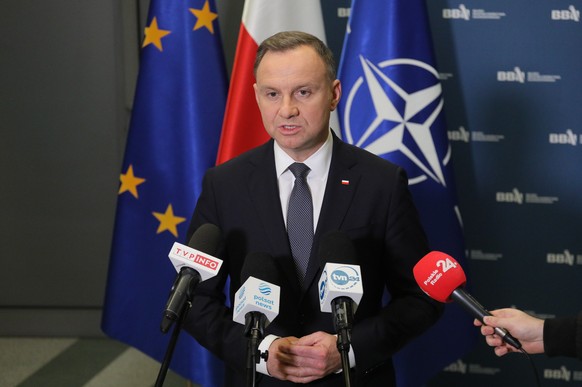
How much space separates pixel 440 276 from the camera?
170cm

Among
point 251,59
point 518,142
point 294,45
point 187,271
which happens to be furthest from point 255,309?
point 518,142

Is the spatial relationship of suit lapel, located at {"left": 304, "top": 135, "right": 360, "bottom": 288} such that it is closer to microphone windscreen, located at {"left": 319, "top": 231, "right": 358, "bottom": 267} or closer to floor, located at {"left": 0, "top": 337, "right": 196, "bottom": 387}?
microphone windscreen, located at {"left": 319, "top": 231, "right": 358, "bottom": 267}

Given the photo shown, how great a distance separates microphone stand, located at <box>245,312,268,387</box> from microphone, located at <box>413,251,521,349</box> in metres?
0.39

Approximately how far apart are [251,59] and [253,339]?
2080mm

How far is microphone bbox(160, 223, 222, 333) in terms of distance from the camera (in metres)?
1.49

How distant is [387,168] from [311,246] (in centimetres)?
32

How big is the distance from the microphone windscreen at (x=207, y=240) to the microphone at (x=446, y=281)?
1.52 feet

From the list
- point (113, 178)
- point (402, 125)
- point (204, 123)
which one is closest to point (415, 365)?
point (402, 125)

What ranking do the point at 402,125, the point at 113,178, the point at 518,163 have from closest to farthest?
the point at 402,125, the point at 518,163, the point at 113,178

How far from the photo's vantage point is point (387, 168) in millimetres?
2230

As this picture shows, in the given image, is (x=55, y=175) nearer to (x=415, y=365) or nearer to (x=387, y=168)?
(x=415, y=365)

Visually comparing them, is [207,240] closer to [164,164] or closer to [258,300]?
[258,300]

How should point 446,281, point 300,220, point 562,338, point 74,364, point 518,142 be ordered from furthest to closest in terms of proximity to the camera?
point 74,364 < point 518,142 < point 300,220 < point 562,338 < point 446,281

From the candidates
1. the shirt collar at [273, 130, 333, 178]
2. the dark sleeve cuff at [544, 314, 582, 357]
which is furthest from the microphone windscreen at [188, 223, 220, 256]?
the dark sleeve cuff at [544, 314, 582, 357]
